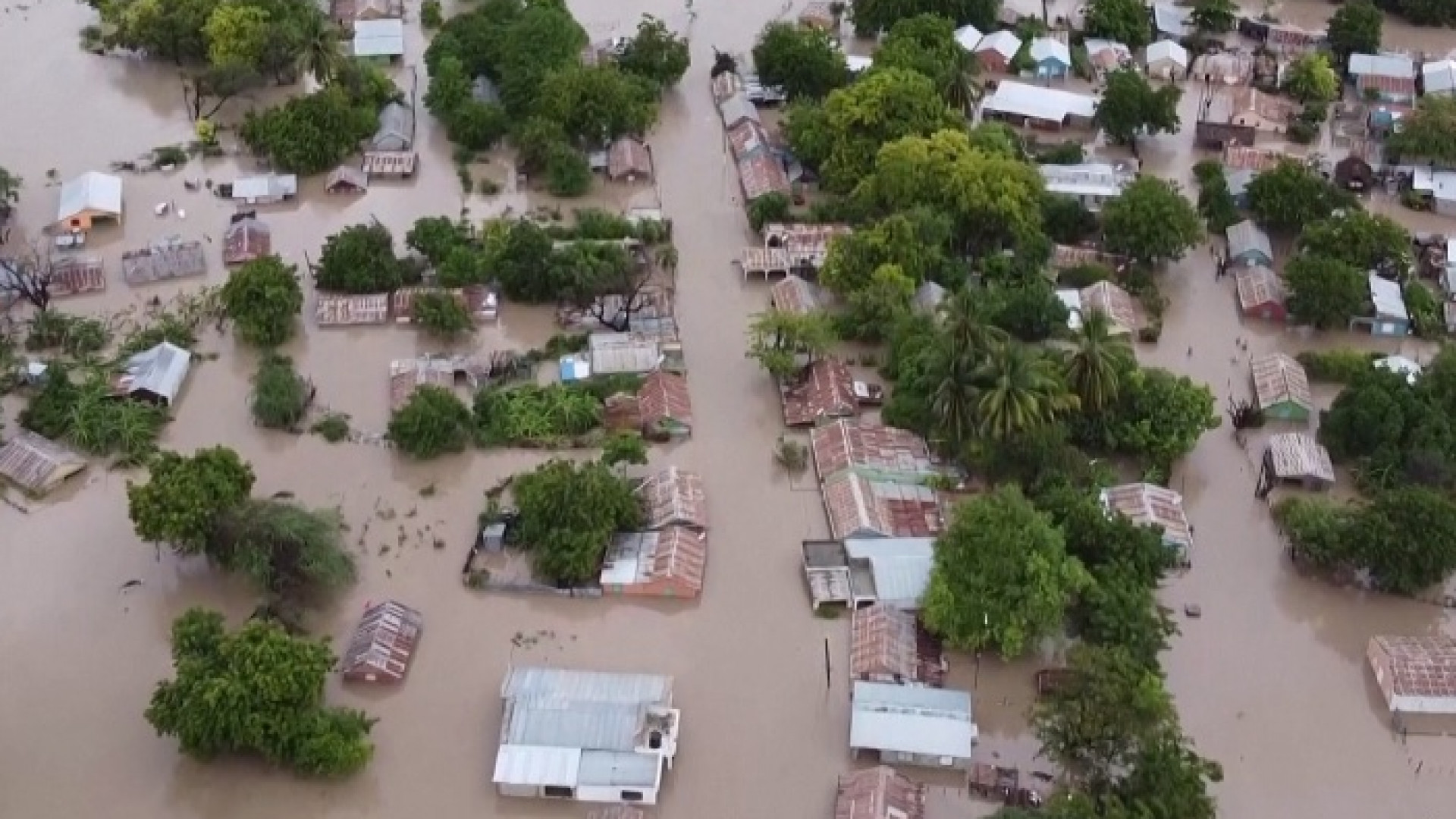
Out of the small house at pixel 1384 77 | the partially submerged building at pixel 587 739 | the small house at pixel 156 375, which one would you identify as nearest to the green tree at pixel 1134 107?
the small house at pixel 1384 77

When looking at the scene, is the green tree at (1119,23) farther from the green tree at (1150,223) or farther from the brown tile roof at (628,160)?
the brown tile roof at (628,160)

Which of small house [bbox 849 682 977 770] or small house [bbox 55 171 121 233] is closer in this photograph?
small house [bbox 849 682 977 770]

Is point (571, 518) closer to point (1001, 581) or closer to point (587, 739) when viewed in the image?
point (587, 739)

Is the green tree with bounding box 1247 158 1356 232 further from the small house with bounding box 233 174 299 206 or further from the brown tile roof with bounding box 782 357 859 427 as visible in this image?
the small house with bounding box 233 174 299 206

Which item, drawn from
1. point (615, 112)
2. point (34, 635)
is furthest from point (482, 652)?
point (615, 112)

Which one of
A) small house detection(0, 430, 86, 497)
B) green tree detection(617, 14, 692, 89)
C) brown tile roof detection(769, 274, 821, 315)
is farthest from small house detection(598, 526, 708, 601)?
green tree detection(617, 14, 692, 89)

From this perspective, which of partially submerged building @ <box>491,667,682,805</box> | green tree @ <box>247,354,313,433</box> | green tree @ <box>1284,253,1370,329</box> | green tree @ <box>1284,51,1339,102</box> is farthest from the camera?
green tree @ <box>1284,51,1339,102</box>
